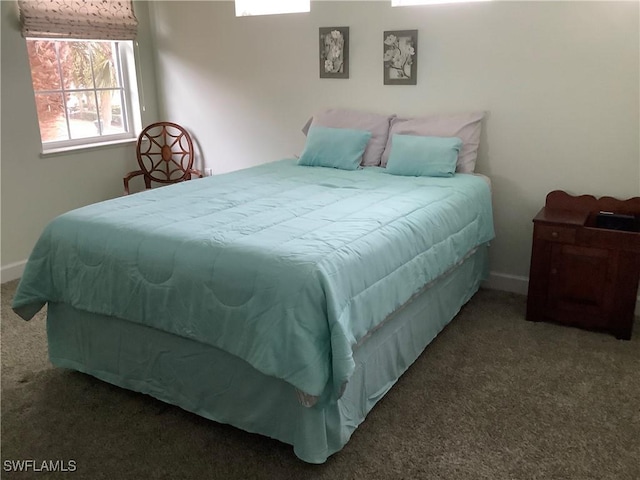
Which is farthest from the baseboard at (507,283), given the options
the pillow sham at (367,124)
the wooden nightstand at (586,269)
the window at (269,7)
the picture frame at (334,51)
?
the window at (269,7)

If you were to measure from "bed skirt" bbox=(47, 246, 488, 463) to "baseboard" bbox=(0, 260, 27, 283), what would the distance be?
1.37 meters

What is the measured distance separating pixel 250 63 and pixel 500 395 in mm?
2976

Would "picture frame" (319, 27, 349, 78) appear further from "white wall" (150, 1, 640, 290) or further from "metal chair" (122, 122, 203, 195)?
"metal chair" (122, 122, 203, 195)

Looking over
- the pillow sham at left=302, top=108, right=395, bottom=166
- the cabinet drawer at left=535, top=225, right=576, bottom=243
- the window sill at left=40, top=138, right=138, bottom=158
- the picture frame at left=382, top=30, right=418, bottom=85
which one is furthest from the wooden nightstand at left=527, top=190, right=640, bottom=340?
the window sill at left=40, top=138, right=138, bottom=158

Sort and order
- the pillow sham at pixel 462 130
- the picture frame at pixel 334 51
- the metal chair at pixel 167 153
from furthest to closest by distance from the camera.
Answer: the metal chair at pixel 167 153 → the picture frame at pixel 334 51 → the pillow sham at pixel 462 130

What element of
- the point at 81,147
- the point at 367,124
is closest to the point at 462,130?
the point at 367,124

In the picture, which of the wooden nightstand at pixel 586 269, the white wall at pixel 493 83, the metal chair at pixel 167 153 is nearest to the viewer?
the wooden nightstand at pixel 586 269

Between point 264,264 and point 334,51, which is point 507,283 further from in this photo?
point 264,264

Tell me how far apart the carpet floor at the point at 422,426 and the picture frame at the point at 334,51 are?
6.51 feet

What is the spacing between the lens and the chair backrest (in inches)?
178

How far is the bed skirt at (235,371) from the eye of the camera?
1.96 meters

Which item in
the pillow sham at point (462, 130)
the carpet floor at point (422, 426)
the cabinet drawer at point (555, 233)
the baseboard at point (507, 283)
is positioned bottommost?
the carpet floor at point (422, 426)

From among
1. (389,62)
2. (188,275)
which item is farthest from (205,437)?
(389,62)

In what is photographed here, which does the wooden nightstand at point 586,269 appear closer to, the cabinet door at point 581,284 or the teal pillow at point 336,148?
the cabinet door at point 581,284
